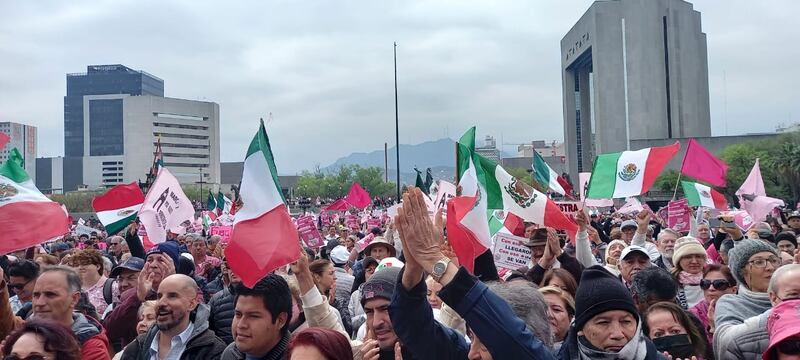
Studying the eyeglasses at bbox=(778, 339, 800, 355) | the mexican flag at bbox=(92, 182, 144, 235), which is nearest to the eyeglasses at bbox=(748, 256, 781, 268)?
the eyeglasses at bbox=(778, 339, 800, 355)

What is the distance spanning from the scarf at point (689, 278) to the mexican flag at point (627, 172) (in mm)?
3632

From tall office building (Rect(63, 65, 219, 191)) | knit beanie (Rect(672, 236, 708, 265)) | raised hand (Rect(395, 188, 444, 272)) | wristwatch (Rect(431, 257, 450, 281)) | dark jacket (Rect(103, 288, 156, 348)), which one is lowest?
dark jacket (Rect(103, 288, 156, 348))

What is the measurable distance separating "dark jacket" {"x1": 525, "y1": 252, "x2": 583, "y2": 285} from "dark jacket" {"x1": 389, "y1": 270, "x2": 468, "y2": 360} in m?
2.68

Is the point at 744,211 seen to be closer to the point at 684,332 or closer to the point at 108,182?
the point at 684,332

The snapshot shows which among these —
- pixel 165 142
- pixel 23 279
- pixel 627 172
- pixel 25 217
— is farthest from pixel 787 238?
pixel 165 142

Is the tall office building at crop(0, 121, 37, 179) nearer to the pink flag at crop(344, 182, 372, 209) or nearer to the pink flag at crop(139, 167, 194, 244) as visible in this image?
the pink flag at crop(344, 182, 372, 209)

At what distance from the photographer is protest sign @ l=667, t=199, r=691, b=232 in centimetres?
1243

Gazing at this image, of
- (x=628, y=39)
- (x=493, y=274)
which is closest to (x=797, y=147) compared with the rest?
(x=628, y=39)

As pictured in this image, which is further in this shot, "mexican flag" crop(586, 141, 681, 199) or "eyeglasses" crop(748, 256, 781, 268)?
"mexican flag" crop(586, 141, 681, 199)

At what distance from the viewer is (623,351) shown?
3.12m

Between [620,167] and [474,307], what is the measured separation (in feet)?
28.1

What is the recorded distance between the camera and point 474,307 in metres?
2.88

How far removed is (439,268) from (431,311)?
44 centimetres

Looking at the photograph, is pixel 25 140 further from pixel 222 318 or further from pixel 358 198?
pixel 222 318
